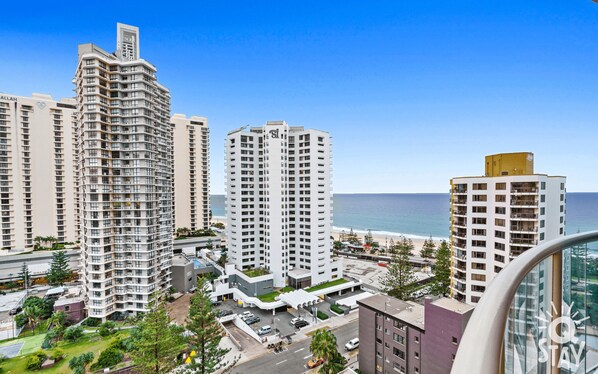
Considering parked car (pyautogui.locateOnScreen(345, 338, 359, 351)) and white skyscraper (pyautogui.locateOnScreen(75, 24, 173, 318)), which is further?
white skyscraper (pyautogui.locateOnScreen(75, 24, 173, 318))

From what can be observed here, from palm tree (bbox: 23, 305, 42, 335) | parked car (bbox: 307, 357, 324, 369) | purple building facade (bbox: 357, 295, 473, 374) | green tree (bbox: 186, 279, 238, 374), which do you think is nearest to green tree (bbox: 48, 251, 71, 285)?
palm tree (bbox: 23, 305, 42, 335)

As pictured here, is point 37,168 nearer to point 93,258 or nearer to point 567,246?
point 93,258

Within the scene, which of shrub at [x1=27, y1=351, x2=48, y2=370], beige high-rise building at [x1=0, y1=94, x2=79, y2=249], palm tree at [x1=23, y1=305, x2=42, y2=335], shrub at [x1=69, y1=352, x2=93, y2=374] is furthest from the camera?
beige high-rise building at [x1=0, y1=94, x2=79, y2=249]

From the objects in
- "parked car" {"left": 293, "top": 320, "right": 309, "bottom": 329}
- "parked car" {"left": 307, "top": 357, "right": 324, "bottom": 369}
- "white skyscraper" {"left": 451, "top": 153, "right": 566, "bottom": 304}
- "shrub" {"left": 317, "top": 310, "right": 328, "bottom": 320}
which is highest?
"white skyscraper" {"left": 451, "top": 153, "right": 566, "bottom": 304}

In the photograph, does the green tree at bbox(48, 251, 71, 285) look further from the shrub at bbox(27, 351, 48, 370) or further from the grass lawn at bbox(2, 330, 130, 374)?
the shrub at bbox(27, 351, 48, 370)

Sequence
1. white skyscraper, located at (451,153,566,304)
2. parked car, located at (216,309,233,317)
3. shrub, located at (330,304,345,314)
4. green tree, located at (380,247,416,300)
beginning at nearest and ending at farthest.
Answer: white skyscraper, located at (451,153,566,304) → parked car, located at (216,309,233,317) → green tree, located at (380,247,416,300) → shrub, located at (330,304,345,314)

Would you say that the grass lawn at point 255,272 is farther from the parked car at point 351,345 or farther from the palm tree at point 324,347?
the palm tree at point 324,347

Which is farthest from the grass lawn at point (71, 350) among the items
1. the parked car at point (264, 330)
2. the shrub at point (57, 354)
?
the parked car at point (264, 330)
